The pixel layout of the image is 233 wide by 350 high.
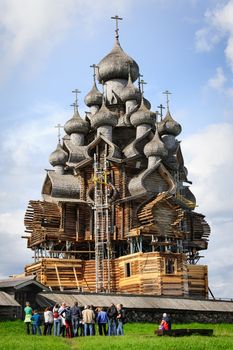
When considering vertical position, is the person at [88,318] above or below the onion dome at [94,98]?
below

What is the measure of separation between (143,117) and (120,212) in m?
7.17

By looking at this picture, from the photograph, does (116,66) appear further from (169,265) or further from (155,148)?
(169,265)

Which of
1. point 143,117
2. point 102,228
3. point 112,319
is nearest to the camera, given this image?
point 112,319

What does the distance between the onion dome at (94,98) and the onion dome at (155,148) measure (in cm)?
827

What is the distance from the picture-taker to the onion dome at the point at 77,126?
4956 cm

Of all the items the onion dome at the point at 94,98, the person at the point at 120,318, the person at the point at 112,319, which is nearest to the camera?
the person at the point at 120,318

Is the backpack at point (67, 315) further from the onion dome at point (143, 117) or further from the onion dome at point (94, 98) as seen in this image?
the onion dome at point (94, 98)

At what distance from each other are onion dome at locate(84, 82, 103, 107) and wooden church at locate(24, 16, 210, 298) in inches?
36.5

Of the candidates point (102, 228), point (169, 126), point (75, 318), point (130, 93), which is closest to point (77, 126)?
point (130, 93)

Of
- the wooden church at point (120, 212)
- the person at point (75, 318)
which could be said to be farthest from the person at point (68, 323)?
the wooden church at point (120, 212)

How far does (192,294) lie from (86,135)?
14.7 meters

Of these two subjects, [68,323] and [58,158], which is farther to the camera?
[58,158]

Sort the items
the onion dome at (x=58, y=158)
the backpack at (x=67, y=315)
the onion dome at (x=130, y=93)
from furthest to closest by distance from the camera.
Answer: the onion dome at (x=58, y=158) < the onion dome at (x=130, y=93) < the backpack at (x=67, y=315)

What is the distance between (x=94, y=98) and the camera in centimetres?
5112
